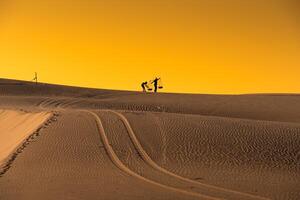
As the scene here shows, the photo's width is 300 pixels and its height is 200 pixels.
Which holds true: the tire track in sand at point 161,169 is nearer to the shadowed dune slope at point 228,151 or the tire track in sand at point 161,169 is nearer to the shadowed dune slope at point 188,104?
the shadowed dune slope at point 228,151

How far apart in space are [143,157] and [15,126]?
675cm

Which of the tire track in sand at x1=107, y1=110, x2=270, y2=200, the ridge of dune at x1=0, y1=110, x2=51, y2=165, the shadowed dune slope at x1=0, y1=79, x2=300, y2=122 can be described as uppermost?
the shadowed dune slope at x1=0, y1=79, x2=300, y2=122

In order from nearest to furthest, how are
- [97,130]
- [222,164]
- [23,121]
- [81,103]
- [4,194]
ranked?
1. [4,194]
2. [222,164]
3. [97,130]
4. [23,121]
5. [81,103]

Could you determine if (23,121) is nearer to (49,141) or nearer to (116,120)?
(116,120)

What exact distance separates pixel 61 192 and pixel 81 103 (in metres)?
21.5

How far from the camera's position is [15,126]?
60.7ft

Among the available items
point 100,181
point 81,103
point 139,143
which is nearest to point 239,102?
point 81,103

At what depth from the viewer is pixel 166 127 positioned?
16.6 meters

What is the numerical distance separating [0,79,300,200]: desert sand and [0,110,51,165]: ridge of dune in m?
0.05

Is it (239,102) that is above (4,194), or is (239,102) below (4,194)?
above

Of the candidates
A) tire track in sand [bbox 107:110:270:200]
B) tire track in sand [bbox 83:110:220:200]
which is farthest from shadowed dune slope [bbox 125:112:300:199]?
tire track in sand [bbox 83:110:220:200]

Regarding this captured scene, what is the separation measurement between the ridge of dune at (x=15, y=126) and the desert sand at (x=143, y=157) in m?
0.05

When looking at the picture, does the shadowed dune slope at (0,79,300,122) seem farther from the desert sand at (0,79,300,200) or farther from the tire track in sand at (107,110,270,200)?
the tire track in sand at (107,110,270,200)

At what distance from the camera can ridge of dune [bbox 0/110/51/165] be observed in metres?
14.8
